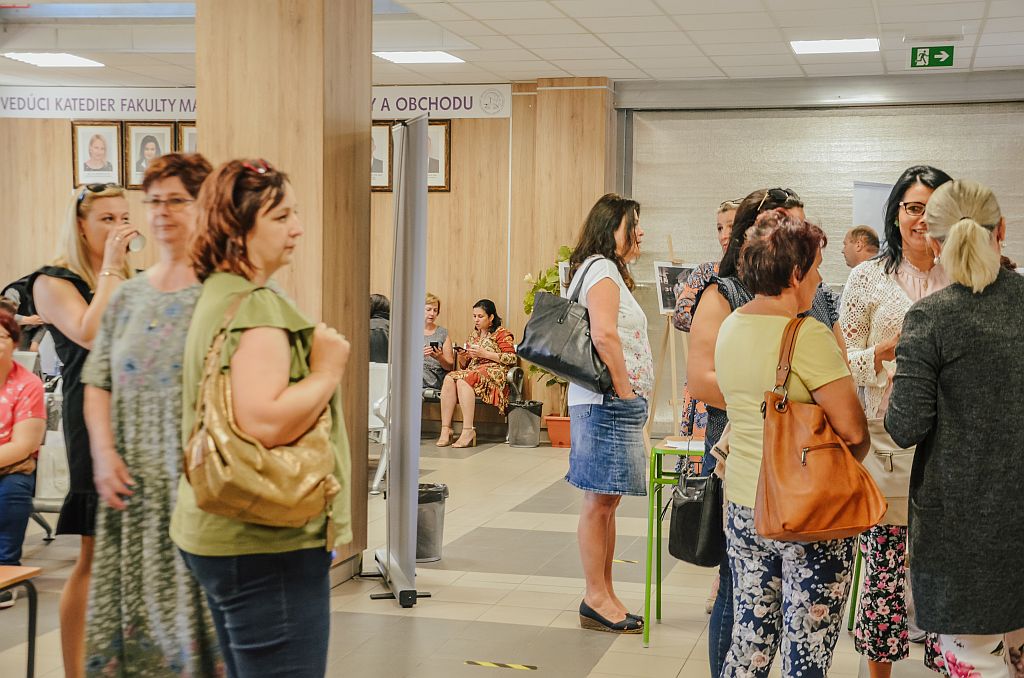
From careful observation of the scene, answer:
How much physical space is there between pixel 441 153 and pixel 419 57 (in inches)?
62.4

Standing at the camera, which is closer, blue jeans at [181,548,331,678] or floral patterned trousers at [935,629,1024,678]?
blue jeans at [181,548,331,678]

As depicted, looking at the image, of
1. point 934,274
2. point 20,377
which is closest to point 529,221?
point 20,377

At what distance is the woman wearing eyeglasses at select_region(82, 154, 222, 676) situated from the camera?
2.55 metres

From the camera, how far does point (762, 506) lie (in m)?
2.66

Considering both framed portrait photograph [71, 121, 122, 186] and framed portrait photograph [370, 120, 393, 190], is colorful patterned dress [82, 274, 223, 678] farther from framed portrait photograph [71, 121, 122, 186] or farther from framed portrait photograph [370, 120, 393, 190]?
framed portrait photograph [71, 121, 122, 186]

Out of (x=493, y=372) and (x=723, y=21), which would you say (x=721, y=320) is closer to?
(x=723, y=21)

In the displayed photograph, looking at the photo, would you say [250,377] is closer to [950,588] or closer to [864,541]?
[950,588]

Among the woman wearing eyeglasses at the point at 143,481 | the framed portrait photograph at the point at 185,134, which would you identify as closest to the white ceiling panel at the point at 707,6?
the woman wearing eyeglasses at the point at 143,481

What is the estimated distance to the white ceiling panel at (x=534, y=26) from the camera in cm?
846

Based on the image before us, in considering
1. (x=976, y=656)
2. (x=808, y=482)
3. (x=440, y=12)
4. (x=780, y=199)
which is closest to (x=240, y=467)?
(x=808, y=482)

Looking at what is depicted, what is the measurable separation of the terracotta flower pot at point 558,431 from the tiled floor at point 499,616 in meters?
3.15

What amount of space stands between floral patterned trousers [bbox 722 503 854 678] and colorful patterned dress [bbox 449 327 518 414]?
7.55 meters

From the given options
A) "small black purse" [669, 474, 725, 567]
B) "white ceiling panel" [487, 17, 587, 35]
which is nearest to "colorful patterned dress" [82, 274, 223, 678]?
"small black purse" [669, 474, 725, 567]

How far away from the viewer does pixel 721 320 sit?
3381mm
